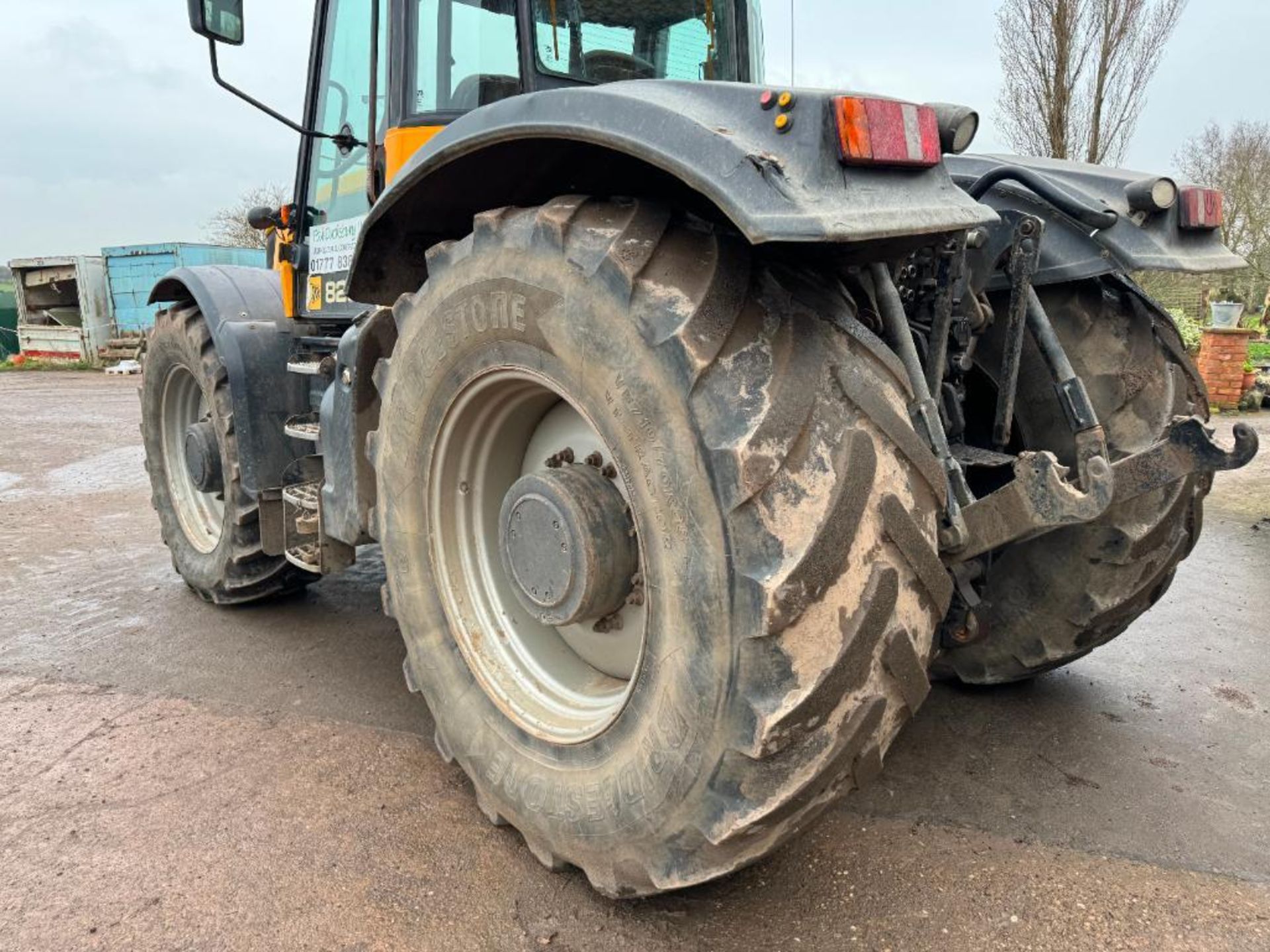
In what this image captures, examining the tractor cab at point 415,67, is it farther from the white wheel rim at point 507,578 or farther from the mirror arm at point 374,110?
the white wheel rim at point 507,578

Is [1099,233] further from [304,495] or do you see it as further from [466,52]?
[304,495]

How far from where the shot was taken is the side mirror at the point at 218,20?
2.87 metres

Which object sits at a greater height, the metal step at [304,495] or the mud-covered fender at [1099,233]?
the mud-covered fender at [1099,233]

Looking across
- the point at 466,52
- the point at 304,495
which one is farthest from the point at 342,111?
the point at 304,495

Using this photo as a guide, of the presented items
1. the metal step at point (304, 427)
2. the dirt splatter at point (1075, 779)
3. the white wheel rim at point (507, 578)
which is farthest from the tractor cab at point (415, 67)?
the dirt splatter at point (1075, 779)

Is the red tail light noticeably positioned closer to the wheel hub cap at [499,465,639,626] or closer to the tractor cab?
the wheel hub cap at [499,465,639,626]

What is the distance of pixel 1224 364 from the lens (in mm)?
10320

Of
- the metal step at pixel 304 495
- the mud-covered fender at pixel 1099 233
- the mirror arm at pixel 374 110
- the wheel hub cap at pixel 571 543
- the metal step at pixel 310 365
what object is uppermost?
the mirror arm at pixel 374 110

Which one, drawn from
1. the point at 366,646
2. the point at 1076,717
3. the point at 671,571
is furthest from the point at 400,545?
the point at 1076,717

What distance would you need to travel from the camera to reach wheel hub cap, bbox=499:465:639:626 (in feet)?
6.34

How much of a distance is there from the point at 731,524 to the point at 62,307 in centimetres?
2373

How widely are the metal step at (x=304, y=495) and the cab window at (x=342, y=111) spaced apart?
39.2 inches

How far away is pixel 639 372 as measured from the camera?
166 centimetres

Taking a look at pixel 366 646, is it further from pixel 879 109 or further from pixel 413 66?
pixel 879 109
